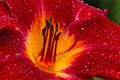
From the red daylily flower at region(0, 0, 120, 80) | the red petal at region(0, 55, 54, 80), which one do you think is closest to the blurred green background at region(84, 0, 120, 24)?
the red daylily flower at region(0, 0, 120, 80)

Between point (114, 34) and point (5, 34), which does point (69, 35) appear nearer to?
point (114, 34)

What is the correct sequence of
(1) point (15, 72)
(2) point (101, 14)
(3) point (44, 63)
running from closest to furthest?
1. (1) point (15, 72)
2. (3) point (44, 63)
3. (2) point (101, 14)

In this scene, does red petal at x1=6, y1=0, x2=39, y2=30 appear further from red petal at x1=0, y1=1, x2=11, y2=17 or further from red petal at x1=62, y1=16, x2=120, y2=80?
red petal at x1=62, y1=16, x2=120, y2=80

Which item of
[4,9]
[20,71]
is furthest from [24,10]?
[20,71]

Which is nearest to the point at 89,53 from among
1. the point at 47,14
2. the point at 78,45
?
the point at 78,45

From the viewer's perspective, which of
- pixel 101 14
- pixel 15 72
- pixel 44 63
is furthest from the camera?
pixel 101 14

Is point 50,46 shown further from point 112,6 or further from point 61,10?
point 112,6
